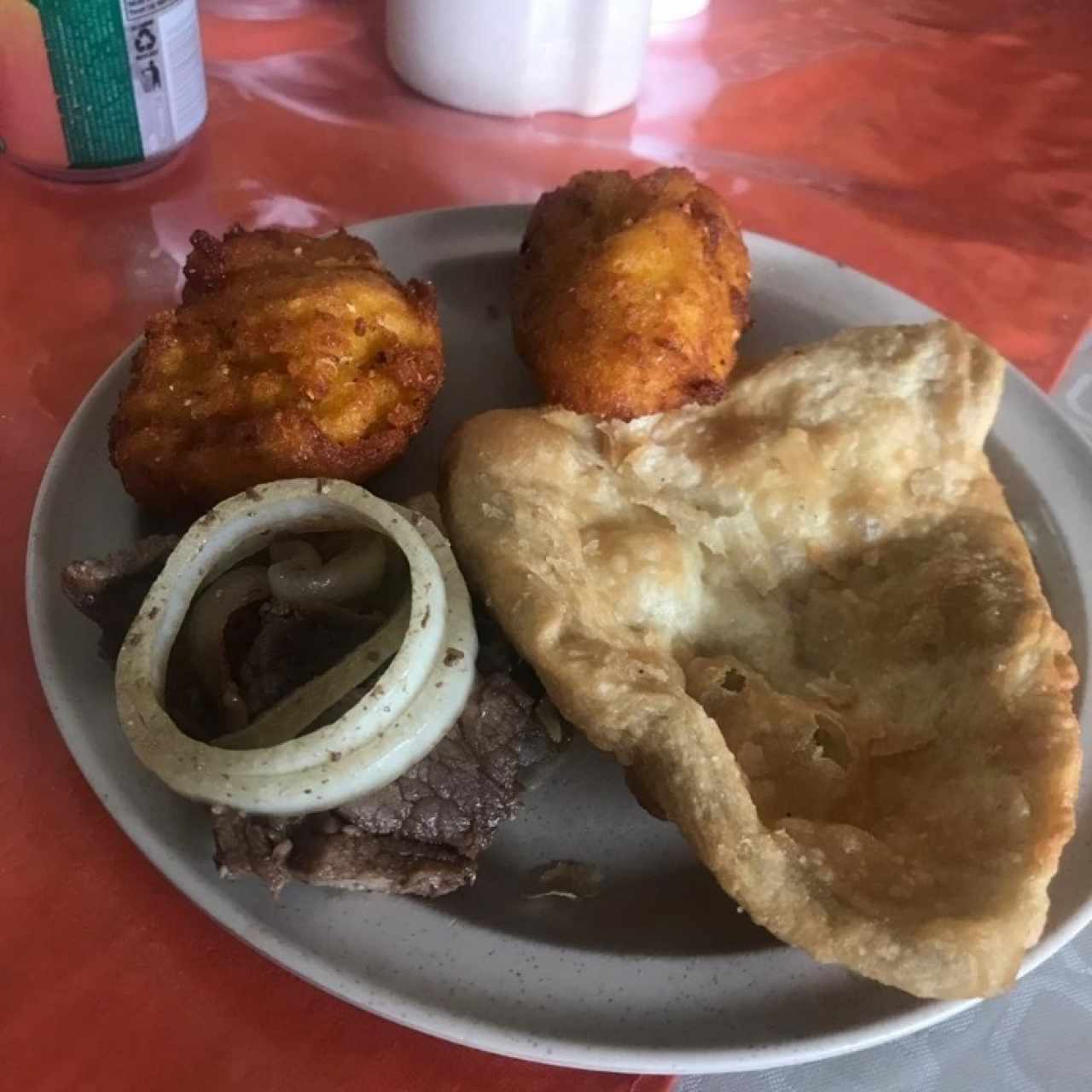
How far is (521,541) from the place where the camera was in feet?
4.91

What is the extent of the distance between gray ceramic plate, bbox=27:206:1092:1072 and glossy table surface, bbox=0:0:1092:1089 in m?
0.12

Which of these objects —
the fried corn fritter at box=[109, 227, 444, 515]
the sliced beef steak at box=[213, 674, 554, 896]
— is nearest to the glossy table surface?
Answer: the sliced beef steak at box=[213, 674, 554, 896]

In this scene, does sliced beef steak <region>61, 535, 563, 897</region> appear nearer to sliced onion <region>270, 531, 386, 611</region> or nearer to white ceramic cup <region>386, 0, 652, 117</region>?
sliced onion <region>270, 531, 386, 611</region>

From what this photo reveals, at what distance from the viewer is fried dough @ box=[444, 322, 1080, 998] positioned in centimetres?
126

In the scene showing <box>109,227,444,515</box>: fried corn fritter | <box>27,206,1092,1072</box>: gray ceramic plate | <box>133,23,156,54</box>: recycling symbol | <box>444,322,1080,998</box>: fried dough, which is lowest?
<box>27,206,1092,1072</box>: gray ceramic plate

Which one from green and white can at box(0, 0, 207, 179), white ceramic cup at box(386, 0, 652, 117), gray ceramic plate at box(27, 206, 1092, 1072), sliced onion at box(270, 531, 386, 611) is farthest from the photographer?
white ceramic cup at box(386, 0, 652, 117)

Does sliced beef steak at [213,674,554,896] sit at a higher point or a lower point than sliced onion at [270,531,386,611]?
lower

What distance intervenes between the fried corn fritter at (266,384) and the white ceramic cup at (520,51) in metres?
1.04

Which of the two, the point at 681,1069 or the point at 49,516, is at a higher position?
the point at 49,516

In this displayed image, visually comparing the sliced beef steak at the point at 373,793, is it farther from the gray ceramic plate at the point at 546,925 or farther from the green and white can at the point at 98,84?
the green and white can at the point at 98,84

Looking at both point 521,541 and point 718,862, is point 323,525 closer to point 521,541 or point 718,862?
point 521,541

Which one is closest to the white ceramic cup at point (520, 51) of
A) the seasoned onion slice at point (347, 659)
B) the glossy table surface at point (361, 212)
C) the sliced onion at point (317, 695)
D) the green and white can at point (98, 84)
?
the glossy table surface at point (361, 212)

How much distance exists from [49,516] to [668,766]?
946 millimetres

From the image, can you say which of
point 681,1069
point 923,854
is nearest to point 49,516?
point 681,1069
